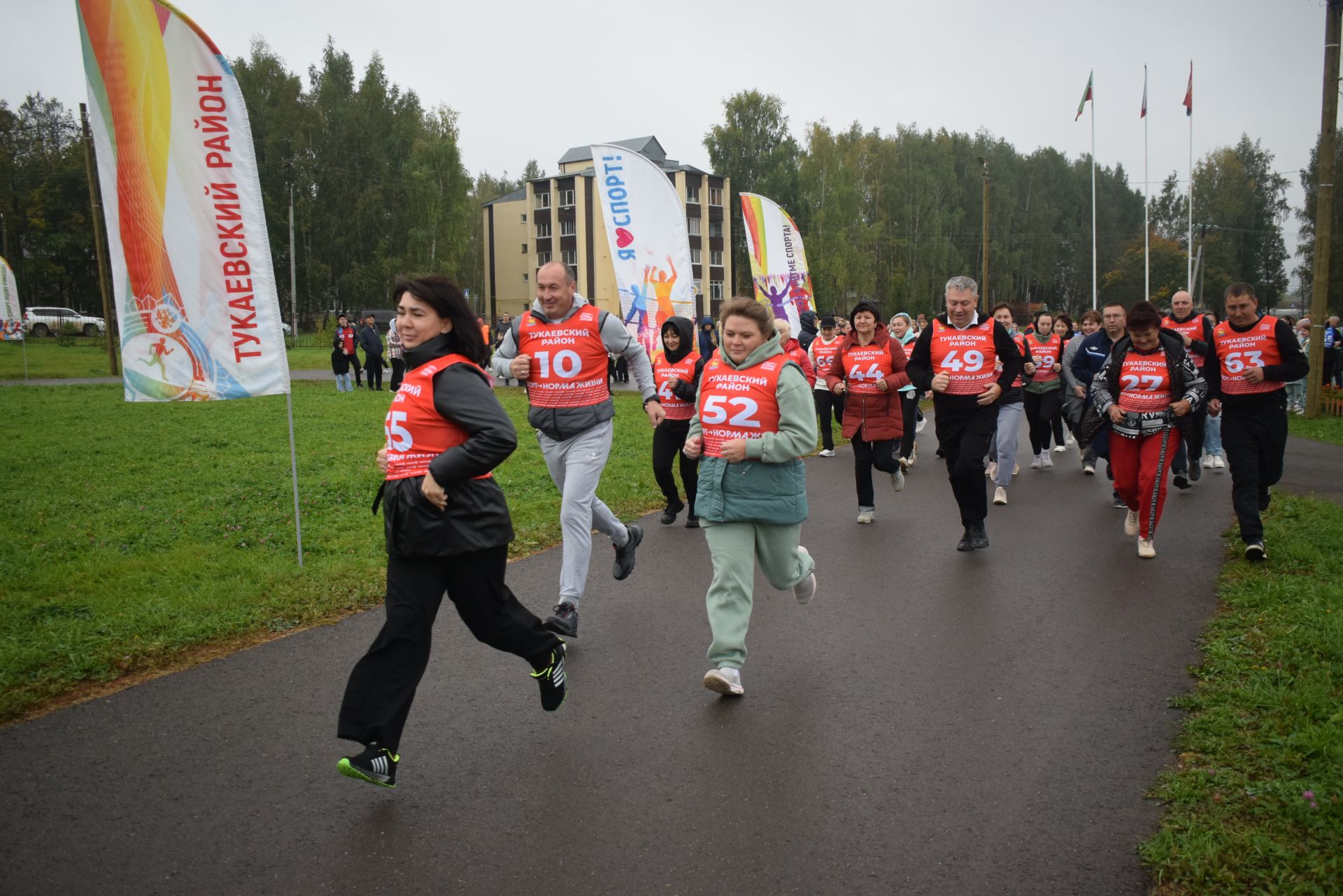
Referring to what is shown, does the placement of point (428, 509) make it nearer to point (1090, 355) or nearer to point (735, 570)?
point (735, 570)

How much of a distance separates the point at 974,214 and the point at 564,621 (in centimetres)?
8002

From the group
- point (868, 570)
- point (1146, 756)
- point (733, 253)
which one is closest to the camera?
point (1146, 756)

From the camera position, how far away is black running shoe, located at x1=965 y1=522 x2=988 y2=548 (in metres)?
7.88

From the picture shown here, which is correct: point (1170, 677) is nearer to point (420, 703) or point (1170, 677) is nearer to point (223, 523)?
point (420, 703)

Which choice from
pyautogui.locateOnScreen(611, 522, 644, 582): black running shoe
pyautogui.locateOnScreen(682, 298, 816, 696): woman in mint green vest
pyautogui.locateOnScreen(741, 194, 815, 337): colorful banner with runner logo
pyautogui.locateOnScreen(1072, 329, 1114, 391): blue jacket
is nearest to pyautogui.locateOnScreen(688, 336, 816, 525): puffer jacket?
pyautogui.locateOnScreen(682, 298, 816, 696): woman in mint green vest

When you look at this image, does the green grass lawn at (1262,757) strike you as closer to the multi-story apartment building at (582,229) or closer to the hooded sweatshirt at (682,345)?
the hooded sweatshirt at (682,345)

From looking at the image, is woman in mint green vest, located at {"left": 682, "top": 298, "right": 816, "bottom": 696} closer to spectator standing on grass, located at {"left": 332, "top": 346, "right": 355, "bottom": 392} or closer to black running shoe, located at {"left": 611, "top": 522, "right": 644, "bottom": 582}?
black running shoe, located at {"left": 611, "top": 522, "right": 644, "bottom": 582}

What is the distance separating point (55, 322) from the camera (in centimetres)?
4950

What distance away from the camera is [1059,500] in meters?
10.2

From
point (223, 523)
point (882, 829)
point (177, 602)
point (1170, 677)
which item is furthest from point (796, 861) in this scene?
point (223, 523)

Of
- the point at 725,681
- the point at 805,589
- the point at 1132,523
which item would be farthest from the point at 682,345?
the point at 725,681

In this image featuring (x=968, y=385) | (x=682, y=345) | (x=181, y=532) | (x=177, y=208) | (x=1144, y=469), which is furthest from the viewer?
(x=682, y=345)

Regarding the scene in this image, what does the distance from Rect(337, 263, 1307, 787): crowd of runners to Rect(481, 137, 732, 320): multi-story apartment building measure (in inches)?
2279

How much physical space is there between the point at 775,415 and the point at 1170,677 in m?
2.41
